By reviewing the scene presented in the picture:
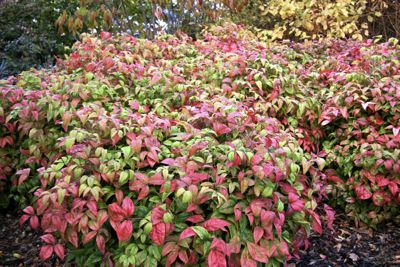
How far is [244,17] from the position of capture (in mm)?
7195

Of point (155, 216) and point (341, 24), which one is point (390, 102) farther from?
point (341, 24)

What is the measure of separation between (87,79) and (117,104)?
1.70 feet

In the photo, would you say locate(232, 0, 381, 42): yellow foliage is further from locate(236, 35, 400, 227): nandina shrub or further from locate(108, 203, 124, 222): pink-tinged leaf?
locate(108, 203, 124, 222): pink-tinged leaf

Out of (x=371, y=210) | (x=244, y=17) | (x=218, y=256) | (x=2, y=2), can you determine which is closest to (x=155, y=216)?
(x=218, y=256)

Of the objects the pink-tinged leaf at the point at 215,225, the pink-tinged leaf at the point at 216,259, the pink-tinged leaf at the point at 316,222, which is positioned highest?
the pink-tinged leaf at the point at 215,225

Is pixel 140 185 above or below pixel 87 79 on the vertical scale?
below

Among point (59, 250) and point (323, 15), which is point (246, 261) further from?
point (323, 15)

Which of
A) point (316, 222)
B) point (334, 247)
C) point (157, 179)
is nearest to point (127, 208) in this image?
point (157, 179)

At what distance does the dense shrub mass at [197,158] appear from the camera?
1.36 m

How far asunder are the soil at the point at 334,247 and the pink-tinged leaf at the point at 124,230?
3.67 ft

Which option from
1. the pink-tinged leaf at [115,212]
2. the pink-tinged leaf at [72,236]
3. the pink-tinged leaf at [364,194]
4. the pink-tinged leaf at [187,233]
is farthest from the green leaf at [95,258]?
the pink-tinged leaf at [364,194]

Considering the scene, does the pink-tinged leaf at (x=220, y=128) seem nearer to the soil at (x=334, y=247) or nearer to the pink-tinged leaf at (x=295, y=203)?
the pink-tinged leaf at (x=295, y=203)

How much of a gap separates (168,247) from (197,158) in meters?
0.43

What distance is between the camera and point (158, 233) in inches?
50.3
